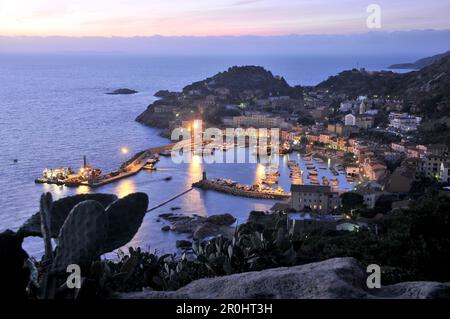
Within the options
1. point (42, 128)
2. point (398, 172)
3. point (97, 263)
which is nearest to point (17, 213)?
point (398, 172)

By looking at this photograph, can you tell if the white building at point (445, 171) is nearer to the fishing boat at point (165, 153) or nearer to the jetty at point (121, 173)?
the jetty at point (121, 173)

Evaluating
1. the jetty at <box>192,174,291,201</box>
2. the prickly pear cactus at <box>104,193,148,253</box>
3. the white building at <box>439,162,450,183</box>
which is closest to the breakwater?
the jetty at <box>192,174,291,201</box>

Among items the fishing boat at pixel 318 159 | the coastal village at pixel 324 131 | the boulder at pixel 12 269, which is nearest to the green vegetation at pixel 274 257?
the boulder at pixel 12 269

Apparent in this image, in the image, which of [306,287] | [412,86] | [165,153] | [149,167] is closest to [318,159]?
[165,153]

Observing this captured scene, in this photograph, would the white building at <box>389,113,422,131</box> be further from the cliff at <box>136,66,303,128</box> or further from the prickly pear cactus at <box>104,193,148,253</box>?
the prickly pear cactus at <box>104,193,148,253</box>

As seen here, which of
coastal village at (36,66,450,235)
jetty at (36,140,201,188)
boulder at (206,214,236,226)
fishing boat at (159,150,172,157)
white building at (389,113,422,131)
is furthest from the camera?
white building at (389,113,422,131)
